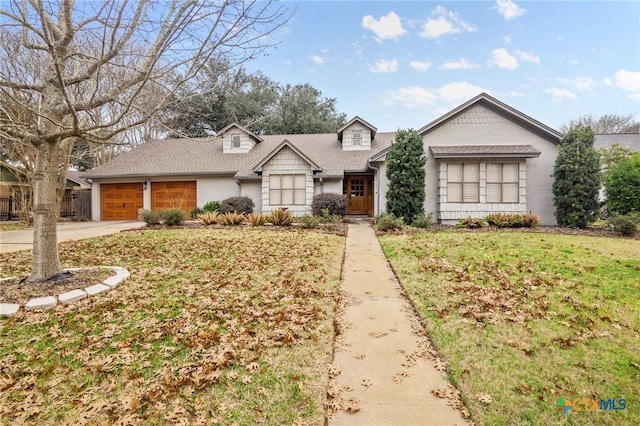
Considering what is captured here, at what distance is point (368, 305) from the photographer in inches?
195

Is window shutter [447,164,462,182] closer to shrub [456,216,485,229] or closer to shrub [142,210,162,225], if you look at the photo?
shrub [456,216,485,229]

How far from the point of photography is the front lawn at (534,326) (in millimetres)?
2699

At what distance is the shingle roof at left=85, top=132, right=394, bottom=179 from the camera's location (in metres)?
18.6

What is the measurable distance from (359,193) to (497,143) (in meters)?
7.28

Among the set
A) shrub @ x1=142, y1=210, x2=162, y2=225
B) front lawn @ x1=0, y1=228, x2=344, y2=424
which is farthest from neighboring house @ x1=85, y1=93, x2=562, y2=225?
front lawn @ x1=0, y1=228, x2=344, y2=424

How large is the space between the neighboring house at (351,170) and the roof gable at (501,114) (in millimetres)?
42

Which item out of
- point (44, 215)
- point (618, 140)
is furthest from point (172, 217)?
point (618, 140)

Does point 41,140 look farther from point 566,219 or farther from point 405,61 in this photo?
point 566,219

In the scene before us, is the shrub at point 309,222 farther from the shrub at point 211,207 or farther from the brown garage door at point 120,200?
the brown garage door at point 120,200

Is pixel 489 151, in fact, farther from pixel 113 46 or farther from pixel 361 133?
pixel 113 46

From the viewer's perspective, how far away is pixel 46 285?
5277 mm

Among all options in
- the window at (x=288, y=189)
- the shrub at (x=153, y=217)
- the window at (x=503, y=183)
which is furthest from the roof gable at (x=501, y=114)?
the shrub at (x=153, y=217)

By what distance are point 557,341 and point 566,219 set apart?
11.9 m

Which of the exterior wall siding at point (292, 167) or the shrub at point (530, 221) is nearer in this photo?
the shrub at point (530, 221)
